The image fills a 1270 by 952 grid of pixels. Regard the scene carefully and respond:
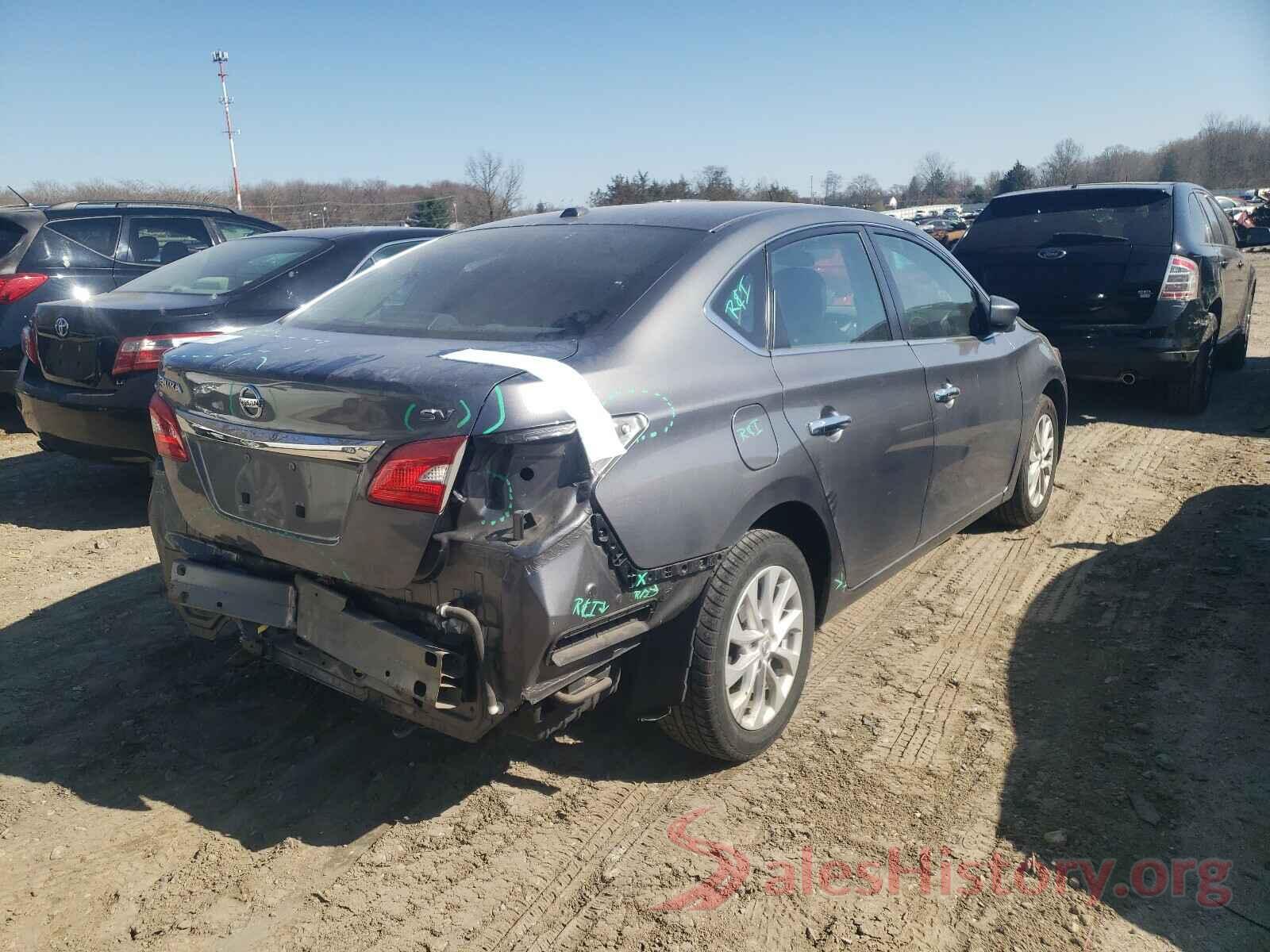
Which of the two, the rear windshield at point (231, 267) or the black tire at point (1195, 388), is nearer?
the rear windshield at point (231, 267)

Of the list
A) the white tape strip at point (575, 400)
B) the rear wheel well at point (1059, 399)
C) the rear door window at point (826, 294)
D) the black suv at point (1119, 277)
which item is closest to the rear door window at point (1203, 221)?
the black suv at point (1119, 277)

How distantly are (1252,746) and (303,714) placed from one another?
3.22 metres

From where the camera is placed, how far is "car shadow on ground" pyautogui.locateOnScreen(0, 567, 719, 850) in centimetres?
293

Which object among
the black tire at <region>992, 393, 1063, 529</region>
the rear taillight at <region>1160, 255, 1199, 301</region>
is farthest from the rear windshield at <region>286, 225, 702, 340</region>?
the rear taillight at <region>1160, 255, 1199, 301</region>

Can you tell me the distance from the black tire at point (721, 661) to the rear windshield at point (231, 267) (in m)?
4.11

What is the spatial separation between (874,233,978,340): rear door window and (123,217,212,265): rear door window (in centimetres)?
641

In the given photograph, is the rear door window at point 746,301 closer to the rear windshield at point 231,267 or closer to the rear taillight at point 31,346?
the rear windshield at point 231,267

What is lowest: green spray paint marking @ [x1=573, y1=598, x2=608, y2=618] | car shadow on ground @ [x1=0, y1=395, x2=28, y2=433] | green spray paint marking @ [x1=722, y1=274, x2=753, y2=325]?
car shadow on ground @ [x1=0, y1=395, x2=28, y2=433]

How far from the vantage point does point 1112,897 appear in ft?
8.29

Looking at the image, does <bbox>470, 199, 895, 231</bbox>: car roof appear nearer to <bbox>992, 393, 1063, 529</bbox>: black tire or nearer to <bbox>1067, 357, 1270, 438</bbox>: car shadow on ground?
<bbox>992, 393, 1063, 529</bbox>: black tire

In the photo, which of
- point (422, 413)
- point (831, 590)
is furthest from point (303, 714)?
point (831, 590)

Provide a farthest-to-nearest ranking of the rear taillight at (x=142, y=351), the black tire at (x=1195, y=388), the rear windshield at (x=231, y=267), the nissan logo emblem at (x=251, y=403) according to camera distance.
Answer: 1. the black tire at (x=1195, y=388)
2. the rear windshield at (x=231, y=267)
3. the rear taillight at (x=142, y=351)
4. the nissan logo emblem at (x=251, y=403)

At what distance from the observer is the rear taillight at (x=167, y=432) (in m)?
3.01

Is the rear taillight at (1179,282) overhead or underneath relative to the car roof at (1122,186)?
underneath
